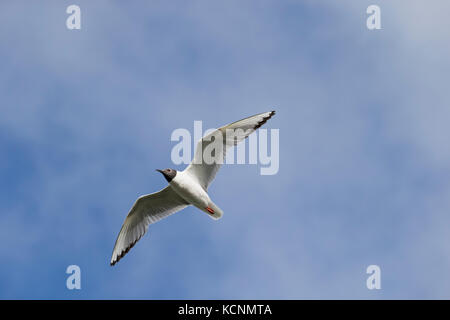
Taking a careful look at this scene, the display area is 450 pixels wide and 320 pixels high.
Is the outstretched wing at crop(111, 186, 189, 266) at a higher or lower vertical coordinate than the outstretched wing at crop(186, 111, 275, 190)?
lower

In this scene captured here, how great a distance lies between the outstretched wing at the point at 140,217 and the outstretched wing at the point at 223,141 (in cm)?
103

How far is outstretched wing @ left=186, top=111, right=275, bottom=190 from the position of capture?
11.8 metres

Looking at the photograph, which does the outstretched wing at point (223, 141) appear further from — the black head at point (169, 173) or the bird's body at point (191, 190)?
the black head at point (169, 173)

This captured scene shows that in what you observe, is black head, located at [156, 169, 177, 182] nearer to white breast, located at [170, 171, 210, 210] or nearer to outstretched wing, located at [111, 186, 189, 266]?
white breast, located at [170, 171, 210, 210]

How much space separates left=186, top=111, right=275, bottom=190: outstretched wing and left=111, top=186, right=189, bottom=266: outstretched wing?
103cm

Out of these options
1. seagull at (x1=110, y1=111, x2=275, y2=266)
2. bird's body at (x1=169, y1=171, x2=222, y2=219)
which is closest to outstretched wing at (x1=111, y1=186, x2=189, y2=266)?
seagull at (x1=110, y1=111, x2=275, y2=266)

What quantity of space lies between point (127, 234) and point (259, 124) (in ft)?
12.3

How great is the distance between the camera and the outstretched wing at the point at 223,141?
1178cm

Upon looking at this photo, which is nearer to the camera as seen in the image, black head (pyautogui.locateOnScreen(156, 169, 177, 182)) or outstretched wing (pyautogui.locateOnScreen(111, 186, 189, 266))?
black head (pyautogui.locateOnScreen(156, 169, 177, 182))
